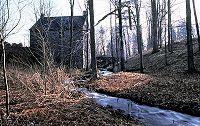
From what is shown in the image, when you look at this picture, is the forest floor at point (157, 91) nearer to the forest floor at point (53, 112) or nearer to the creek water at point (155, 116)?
the creek water at point (155, 116)

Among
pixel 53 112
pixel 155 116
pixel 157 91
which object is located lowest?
pixel 155 116

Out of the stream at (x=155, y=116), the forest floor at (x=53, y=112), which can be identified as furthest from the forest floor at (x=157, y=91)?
the forest floor at (x=53, y=112)

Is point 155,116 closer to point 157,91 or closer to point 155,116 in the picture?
point 155,116

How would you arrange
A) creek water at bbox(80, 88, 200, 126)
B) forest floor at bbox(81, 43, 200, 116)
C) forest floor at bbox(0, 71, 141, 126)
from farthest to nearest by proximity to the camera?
forest floor at bbox(81, 43, 200, 116) < creek water at bbox(80, 88, 200, 126) < forest floor at bbox(0, 71, 141, 126)

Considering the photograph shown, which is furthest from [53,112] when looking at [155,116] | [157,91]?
[157,91]

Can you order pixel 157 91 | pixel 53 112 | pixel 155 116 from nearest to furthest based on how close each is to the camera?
pixel 53 112
pixel 155 116
pixel 157 91

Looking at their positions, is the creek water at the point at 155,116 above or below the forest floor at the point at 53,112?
below

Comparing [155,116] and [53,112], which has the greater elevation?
[53,112]

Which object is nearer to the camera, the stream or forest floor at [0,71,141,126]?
forest floor at [0,71,141,126]

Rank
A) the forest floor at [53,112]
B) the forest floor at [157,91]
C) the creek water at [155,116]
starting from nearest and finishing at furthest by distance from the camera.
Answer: the forest floor at [53,112] → the creek water at [155,116] → the forest floor at [157,91]

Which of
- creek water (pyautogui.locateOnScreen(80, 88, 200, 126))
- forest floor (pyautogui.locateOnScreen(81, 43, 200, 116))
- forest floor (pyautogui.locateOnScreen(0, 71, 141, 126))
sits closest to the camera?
forest floor (pyautogui.locateOnScreen(0, 71, 141, 126))

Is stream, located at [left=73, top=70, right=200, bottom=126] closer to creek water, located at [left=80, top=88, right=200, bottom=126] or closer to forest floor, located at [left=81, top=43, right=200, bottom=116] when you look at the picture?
creek water, located at [left=80, top=88, right=200, bottom=126]

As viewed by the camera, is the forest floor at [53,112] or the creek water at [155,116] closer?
the forest floor at [53,112]

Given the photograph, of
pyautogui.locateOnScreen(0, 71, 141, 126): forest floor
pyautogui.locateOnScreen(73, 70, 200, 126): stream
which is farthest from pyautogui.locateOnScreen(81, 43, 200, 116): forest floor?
pyautogui.locateOnScreen(0, 71, 141, 126): forest floor
